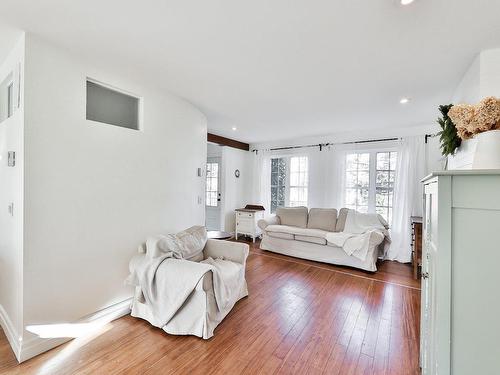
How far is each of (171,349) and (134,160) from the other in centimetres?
177

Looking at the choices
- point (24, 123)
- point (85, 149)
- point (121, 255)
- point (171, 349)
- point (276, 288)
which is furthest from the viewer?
point (276, 288)

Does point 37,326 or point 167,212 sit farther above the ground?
point 167,212

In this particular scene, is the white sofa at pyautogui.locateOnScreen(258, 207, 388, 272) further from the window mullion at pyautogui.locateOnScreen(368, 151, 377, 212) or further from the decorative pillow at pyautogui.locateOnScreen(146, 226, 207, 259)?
the decorative pillow at pyautogui.locateOnScreen(146, 226, 207, 259)

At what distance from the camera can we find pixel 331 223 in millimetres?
4367

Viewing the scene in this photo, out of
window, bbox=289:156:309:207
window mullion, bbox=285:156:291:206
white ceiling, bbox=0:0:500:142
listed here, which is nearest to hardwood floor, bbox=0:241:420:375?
white ceiling, bbox=0:0:500:142

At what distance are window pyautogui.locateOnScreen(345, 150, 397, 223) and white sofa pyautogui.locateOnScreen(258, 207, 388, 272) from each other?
53cm

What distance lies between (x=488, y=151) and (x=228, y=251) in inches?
92.0

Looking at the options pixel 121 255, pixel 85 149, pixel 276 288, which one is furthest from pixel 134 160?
pixel 276 288

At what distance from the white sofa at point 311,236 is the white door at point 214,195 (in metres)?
1.53

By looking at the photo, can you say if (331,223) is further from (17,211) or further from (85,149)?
(17,211)

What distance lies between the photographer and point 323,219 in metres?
4.45

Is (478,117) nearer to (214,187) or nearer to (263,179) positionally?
(263,179)

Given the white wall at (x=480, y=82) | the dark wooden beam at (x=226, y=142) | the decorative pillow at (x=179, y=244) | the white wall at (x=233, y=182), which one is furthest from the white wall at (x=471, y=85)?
the white wall at (x=233, y=182)

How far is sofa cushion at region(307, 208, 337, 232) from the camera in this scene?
4359mm
